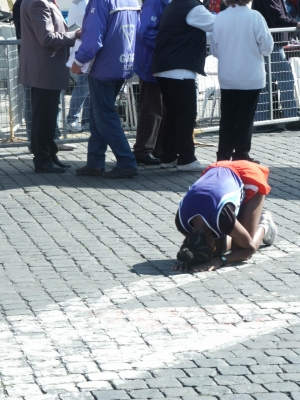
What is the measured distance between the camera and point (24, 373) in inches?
181

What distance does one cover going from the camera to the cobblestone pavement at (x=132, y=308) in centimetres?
451

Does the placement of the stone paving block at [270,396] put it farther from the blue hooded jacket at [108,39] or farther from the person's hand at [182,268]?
the blue hooded jacket at [108,39]

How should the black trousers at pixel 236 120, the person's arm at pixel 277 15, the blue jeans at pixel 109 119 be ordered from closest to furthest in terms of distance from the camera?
1. the blue jeans at pixel 109 119
2. the black trousers at pixel 236 120
3. the person's arm at pixel 277 15

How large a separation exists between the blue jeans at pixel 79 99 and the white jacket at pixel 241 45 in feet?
7.89

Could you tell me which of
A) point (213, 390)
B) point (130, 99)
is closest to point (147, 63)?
point (130, 99)

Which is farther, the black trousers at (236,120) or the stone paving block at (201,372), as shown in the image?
the black trousers at (236,120)

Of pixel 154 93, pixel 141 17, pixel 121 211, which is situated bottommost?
pixel 121 211

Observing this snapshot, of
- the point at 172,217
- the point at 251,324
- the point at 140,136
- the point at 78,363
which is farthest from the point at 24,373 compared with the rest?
the point at 140,136

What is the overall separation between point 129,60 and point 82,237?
Answer: 2.55 meters

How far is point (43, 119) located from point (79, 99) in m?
1.85

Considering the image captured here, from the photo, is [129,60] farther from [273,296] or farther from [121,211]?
[273,296]

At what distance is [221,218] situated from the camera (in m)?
6.25

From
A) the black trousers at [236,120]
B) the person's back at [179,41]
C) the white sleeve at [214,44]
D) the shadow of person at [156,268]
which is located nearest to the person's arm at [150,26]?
the person's back at [179,41]

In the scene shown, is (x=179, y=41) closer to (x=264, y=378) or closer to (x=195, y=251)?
(x=195, y=251)
